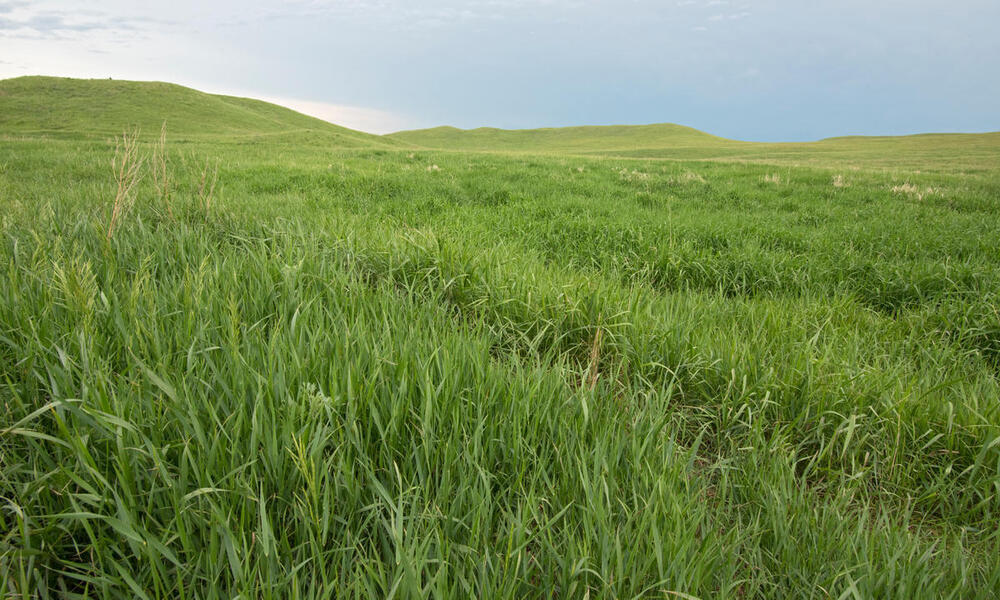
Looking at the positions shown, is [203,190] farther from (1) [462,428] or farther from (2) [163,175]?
(1) [462,428]

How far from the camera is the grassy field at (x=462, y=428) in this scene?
111cm

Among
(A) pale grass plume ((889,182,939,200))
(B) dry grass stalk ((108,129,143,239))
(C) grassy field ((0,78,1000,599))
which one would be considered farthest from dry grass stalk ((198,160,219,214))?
(A) pale grass plume ((889,182,939,200))

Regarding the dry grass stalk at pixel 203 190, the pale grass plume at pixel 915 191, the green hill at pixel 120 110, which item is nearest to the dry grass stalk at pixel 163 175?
the dry grass stalk at pixel 203 190

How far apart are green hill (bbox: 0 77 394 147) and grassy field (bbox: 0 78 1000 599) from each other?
3999cm

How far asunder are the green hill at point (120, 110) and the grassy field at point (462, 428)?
131 ft

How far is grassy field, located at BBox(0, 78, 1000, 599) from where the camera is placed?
3.65ft

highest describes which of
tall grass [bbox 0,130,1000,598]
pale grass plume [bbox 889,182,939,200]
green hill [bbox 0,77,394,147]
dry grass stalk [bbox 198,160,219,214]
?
green hill [bbox 0,77,394,147]

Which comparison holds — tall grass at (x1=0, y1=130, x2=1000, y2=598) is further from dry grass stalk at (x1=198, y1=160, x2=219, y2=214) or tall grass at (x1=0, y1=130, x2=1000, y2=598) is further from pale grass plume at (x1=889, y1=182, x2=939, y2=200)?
Result: pale grass plume at (x1=889, y1=182, x2=939, y2=200)

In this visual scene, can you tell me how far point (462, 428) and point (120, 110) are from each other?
Result: 6258 centimetres

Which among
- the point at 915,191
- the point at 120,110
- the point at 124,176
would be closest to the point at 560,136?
the point at 120,110

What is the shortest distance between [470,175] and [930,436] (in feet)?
32.7

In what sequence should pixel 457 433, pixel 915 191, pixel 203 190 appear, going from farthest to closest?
pixel 915 191 < pixel 203 190 < pixel 457 433

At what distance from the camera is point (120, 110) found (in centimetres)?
4616

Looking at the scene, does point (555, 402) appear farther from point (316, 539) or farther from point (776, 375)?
point (776, 375)
